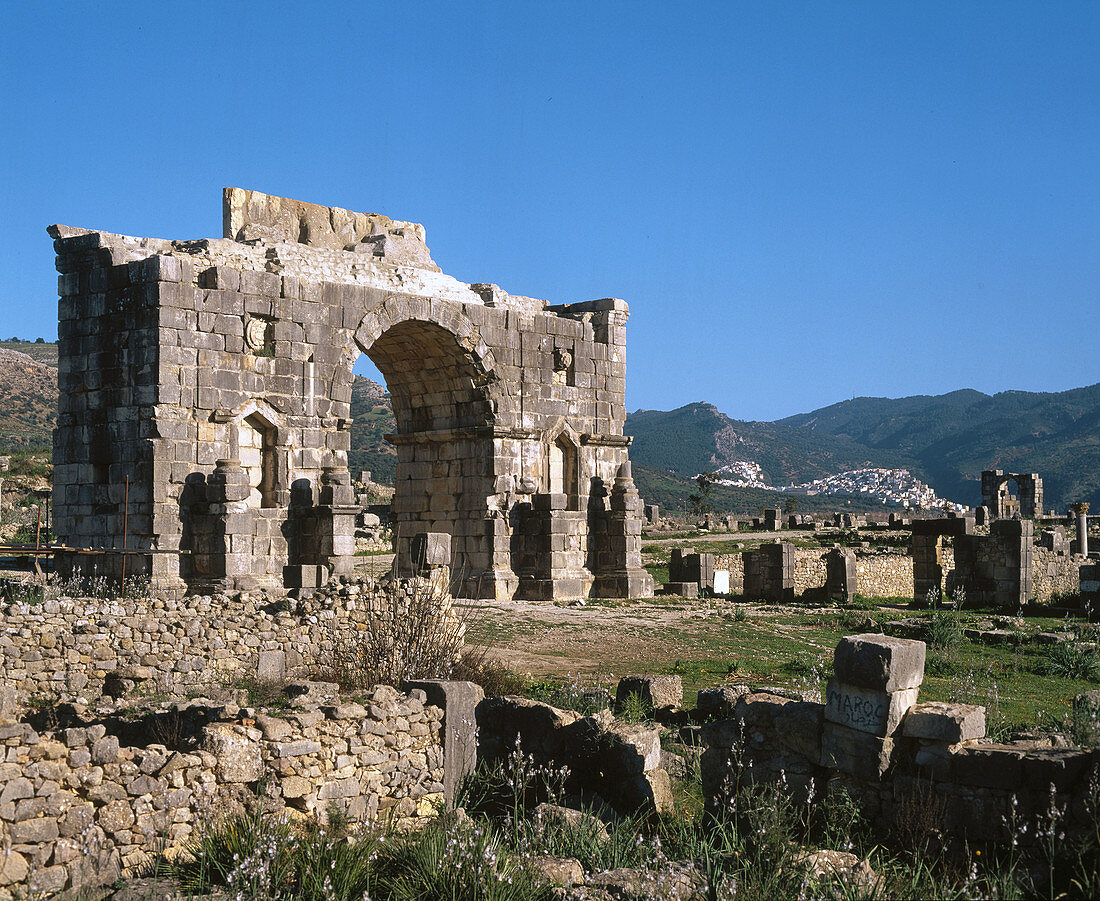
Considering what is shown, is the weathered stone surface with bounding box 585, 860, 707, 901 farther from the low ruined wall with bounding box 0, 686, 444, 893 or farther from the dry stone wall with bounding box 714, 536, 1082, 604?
the dry stone wall with bounding box 714, 536, 1082, 604

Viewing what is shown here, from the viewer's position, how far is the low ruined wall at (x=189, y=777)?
5664 mm

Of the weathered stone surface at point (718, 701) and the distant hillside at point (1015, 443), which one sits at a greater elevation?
the distant hillside at point (1015, 443)

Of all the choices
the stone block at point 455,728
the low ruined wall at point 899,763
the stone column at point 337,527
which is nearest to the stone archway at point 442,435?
the stone column at point 337,527

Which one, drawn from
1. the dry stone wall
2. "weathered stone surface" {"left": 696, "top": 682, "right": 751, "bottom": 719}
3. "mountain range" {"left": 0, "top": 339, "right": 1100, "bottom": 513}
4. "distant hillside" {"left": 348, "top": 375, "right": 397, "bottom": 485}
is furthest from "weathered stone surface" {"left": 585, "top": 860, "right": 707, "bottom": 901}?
"mountain range" {"left": 0, "top": 339, "right": 1100, "bottom": 513}

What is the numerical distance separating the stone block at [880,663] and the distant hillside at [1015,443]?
114 m

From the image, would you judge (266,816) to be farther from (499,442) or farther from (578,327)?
(578,327)

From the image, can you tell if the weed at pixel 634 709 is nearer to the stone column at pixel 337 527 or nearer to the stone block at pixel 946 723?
the stone block at pixel 946 723

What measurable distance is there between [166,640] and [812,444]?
17941cm

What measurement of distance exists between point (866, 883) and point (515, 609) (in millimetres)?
13180

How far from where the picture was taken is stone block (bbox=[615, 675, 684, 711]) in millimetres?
10055

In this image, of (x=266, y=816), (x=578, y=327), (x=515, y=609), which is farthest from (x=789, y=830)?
(x=578, y=327)

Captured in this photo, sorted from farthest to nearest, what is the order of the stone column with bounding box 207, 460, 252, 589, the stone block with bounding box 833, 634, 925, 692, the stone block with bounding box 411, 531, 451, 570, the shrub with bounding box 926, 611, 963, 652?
the stone column with bounding box 207, 460, 252, 589 → the shrub with bounding box 926, 611, 963, 652 → the stone block with bounding box 411, 531, 451, 570 → the stone block with bounding box 833, 634, 925, 692

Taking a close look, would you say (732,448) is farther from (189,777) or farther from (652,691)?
(189,777)

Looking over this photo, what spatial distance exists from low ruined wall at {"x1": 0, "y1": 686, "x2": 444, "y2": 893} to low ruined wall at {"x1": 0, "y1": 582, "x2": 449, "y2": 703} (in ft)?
10.6
